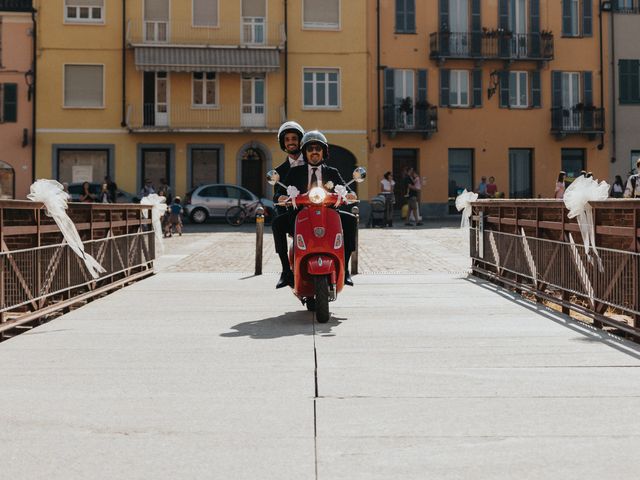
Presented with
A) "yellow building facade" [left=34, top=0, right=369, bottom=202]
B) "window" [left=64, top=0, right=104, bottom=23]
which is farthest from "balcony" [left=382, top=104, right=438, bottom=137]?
"window" [left=64, top=0, right=104, bottom=23]

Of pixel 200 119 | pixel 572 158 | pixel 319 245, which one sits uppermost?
pixel 200 119

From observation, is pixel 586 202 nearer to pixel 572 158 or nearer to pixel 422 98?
pixel 422 98

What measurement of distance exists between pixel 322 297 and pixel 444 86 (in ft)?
105

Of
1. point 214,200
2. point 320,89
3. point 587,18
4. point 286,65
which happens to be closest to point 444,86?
point 320,89

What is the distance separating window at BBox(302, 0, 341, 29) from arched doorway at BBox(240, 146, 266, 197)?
5.75 metres

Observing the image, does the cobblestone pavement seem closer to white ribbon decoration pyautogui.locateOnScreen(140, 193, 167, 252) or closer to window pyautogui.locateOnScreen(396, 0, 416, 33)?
white ribbon decoration pyautogui.locateOnScreen(140, 193, 167, 252)

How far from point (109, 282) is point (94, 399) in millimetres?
6588

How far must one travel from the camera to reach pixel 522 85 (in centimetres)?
3997

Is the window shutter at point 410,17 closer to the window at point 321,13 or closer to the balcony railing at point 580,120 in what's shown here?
the window at point 321,13

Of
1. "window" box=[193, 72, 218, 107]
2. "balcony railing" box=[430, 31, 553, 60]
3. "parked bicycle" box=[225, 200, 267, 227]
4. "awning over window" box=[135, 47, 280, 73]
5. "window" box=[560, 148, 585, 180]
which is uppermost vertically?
"balcony railing" box=[430, 31, 553, 60]

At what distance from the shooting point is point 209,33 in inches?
1489

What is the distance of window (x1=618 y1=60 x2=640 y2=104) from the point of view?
40344mm

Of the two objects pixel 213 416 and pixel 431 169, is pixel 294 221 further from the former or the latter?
pixel 431 169

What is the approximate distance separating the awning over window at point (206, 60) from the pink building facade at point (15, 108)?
15.4 ft
